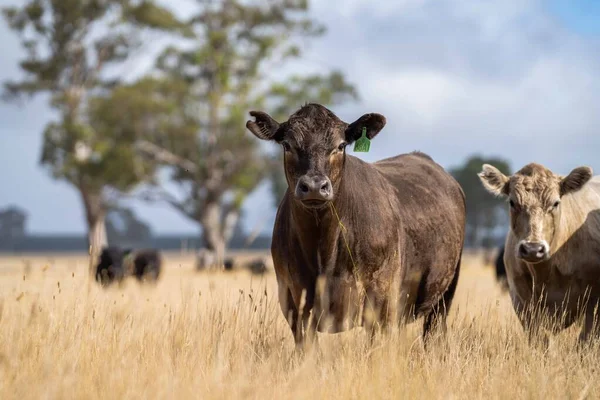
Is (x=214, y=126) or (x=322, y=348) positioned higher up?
(x=214, y=126)

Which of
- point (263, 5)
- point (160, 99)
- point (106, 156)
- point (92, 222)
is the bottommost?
point (92, 222)

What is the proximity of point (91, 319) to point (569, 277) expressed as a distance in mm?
4344

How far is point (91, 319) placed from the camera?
21.0ft

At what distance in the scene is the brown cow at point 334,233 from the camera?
587 centimetres

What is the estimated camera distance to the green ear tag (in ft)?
20.8

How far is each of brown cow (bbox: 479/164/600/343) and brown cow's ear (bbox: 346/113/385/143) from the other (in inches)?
68.8

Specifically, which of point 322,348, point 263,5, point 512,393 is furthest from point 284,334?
point 263,5

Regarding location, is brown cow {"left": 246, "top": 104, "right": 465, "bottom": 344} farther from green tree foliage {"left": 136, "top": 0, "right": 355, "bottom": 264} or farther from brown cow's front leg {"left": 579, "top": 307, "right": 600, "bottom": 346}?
green tree foliage {"left": 136, "top": 0, "right": 355, "bottom": 264}

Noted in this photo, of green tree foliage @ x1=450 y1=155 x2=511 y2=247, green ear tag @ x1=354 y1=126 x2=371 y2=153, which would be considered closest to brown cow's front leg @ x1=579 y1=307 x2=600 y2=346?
green ear tag @ x1=354 y1=126 x2=371 y2=153

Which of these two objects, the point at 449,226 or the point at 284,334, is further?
the point at 449,226

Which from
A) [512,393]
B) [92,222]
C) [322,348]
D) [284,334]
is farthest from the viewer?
[92,222]

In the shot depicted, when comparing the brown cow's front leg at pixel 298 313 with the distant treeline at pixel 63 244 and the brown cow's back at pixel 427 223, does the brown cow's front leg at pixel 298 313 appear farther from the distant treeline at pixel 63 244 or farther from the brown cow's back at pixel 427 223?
the distant treeline at pixel 63 244

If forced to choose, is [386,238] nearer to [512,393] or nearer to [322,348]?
[322,348]

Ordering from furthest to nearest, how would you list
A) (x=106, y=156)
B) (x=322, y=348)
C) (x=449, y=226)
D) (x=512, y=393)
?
(x=106, y=156), (x=449, y=226), (x=322, y=348), (x=512, y=393)
